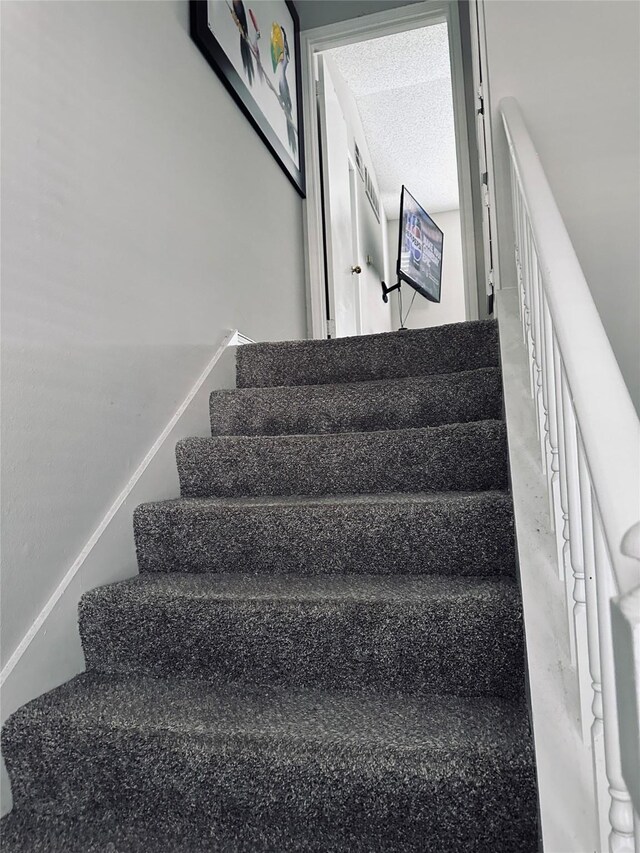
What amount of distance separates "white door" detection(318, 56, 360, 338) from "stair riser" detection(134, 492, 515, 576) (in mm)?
2057

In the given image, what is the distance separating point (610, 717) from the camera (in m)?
0.54

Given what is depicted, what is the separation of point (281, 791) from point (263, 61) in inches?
110

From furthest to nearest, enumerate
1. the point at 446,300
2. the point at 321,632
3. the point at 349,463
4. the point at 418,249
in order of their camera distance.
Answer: the point at 446,300 → the point at 418,249 → the point at 349,463 → the point at 321,632

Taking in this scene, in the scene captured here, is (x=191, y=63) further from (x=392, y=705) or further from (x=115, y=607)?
(x=392, y=705)

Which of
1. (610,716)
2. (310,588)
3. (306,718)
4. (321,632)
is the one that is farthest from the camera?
(310,588)

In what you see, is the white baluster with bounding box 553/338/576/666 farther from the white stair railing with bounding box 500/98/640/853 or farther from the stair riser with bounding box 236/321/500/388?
the stair riser with bounding box 236/321/500/388

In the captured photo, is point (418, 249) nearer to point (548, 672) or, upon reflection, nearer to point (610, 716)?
point (548, 672)

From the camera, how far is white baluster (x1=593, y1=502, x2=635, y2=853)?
21.1 inches

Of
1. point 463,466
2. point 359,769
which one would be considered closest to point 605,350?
point 359,769

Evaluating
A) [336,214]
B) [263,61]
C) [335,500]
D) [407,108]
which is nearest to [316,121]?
[336,214]

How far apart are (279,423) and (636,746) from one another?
1501mm

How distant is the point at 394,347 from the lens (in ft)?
6.67

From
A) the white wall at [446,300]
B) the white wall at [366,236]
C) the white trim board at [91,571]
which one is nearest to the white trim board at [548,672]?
the white trim board at [91,571]

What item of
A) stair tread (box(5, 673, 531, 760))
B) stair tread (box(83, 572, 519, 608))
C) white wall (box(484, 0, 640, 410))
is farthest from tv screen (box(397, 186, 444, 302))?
stair tread (box(5, 673, 531, 760))
